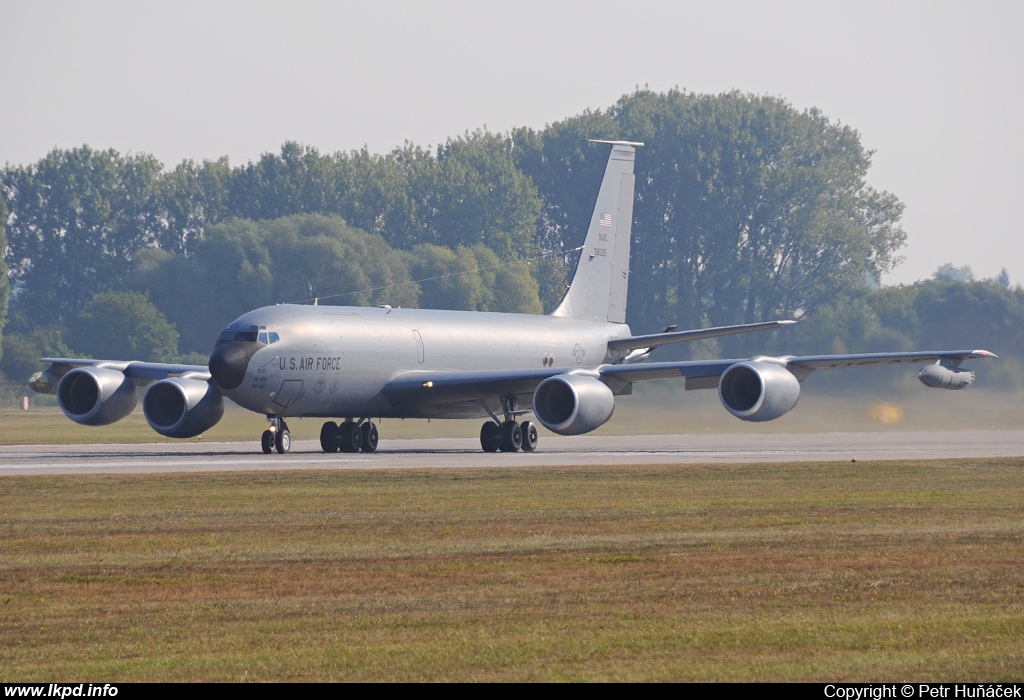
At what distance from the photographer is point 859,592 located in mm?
12891

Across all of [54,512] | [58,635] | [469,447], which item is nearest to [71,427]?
[469,447]

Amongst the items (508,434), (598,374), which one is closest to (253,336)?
(508,434)

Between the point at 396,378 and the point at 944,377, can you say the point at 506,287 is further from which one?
the point at 944,377

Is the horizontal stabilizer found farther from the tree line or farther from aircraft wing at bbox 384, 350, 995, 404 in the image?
the tree line

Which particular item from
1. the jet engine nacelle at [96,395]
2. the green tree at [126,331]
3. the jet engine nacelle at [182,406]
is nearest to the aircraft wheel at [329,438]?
the jet engine nacelle at [182,406]

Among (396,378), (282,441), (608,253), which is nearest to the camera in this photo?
(282,441)

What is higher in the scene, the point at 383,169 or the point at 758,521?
the point at 383,169

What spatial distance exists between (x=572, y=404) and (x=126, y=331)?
6675cm

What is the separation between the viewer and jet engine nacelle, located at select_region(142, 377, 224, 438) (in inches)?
1438

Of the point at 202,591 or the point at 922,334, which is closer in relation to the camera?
the point at 202,591

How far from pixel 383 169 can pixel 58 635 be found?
121272 mm

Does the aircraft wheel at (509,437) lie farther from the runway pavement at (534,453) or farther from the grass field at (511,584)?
the grass field at (511,584)

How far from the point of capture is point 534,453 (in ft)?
125
